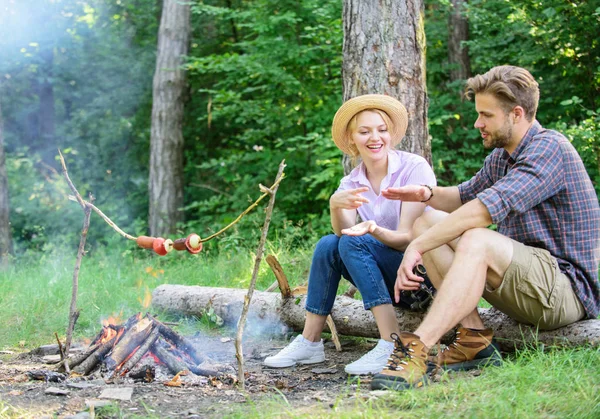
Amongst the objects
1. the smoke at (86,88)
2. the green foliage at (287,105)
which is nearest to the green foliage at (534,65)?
the green foliage at (287,105)

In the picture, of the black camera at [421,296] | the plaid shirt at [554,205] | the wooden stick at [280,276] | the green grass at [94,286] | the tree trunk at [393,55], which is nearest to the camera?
the plaid shirt at [554,205]

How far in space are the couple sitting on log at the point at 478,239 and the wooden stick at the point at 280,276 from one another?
0.59m

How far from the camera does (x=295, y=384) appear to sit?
3740mm

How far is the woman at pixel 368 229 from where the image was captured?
12.5 ft

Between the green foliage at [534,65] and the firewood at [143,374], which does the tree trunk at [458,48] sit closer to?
the green foliage at [534,65]

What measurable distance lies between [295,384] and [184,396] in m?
0.67

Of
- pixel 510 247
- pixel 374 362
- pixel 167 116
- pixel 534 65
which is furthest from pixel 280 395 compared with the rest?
pixel 167 116

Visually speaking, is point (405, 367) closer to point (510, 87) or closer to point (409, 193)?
point (409, 193)

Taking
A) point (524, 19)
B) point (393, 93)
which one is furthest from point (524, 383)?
point (524, 19)

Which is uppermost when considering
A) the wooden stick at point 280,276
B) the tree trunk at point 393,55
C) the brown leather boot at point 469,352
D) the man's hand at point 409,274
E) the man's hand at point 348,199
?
the tree trunk at point 393,55

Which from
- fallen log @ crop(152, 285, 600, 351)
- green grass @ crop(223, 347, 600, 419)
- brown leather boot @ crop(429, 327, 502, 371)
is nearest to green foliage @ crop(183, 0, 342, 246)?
fallen log @ crop(152, 285, 600, 351)

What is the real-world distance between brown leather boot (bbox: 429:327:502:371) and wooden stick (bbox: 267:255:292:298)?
1.39 meters

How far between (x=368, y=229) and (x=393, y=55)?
71.2 inches

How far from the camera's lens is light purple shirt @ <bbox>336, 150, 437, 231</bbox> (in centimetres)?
402
